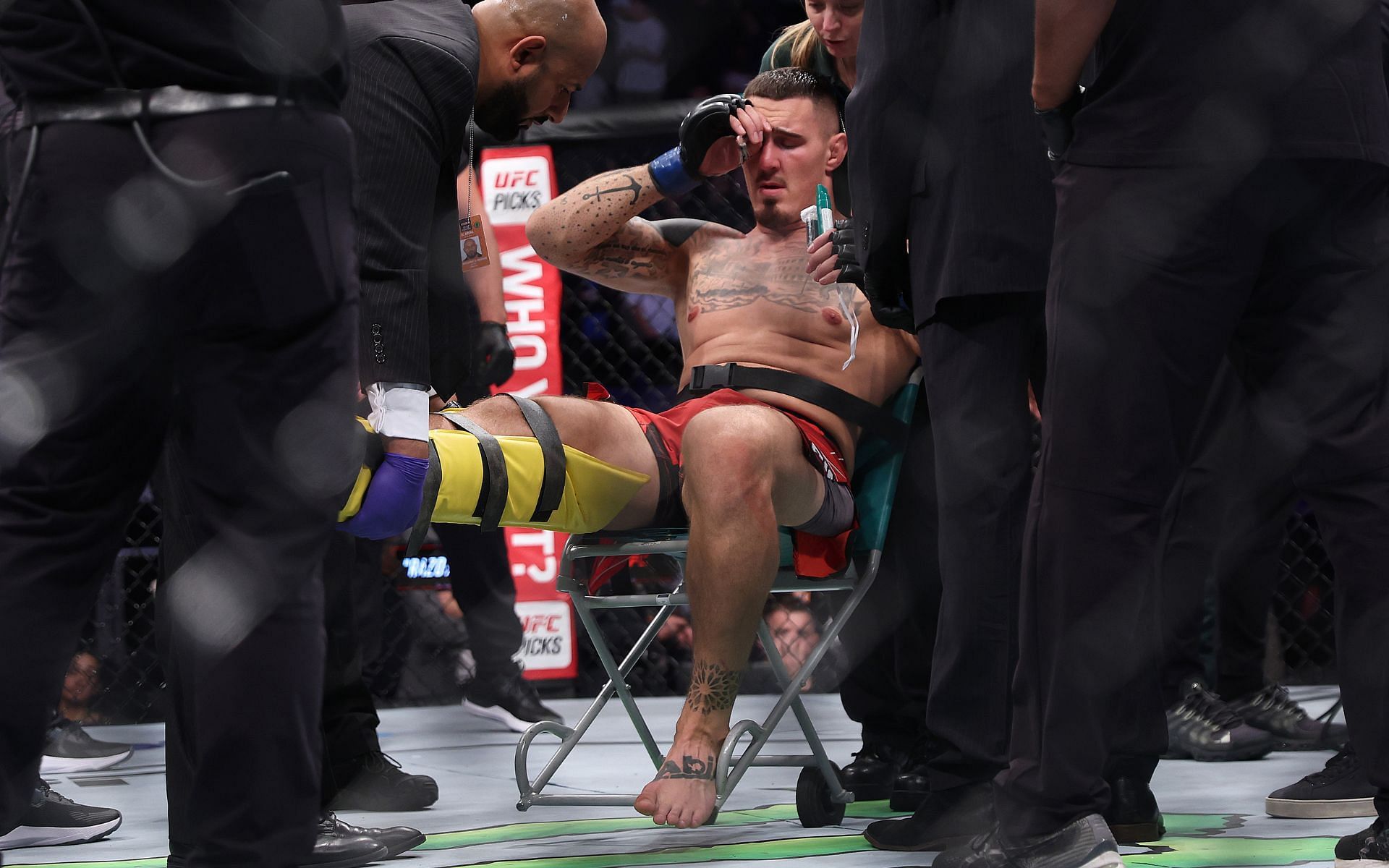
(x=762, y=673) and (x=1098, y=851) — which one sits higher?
(x=1098, y=851)

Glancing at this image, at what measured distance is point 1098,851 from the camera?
1.45 meters

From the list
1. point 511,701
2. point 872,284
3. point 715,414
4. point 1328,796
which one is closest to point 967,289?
point 872,284

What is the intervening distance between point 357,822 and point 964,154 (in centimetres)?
155

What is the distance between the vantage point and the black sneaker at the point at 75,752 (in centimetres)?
291

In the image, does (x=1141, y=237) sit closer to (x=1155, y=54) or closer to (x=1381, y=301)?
(x=1155, y=54)

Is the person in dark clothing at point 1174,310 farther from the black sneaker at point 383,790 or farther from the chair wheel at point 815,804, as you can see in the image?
the black sneaker at point 383,790

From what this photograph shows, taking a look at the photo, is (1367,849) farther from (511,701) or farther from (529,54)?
(511,701)

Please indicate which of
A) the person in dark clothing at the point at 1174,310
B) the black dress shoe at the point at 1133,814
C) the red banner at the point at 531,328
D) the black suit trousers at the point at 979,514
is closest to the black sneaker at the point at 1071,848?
the person in dark clothing at the point at 1174,310

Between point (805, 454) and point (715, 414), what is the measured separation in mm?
199

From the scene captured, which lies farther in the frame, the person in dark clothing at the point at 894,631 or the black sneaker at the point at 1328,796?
the person in dark clothing at the point at 894,631

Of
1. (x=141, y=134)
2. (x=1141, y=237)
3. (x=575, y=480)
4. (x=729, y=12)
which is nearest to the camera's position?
(x=141, y=134)

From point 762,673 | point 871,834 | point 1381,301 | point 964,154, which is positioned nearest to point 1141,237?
point 1381,301

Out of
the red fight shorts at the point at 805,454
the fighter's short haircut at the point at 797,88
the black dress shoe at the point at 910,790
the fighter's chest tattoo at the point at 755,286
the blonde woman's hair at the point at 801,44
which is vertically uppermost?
the blonde woman's hair at the point at 801,44

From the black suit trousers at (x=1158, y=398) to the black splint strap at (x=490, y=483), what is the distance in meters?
0.83
